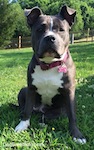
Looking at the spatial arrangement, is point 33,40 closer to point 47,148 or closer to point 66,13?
point 66,13

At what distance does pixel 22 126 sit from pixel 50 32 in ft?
3.65

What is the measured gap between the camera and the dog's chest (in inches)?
141

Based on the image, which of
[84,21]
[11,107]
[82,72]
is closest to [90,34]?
[84,21]

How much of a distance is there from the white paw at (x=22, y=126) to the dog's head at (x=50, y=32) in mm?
761

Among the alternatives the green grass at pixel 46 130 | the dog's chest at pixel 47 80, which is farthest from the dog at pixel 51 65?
the green grass at pixel 46 130

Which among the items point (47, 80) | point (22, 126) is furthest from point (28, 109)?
point (47, 80)

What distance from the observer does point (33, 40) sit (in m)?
3.55

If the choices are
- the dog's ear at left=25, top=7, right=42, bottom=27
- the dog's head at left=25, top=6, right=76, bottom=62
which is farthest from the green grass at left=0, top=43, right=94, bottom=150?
the dog's ear at left=25, top=7, right=42, bottom=27

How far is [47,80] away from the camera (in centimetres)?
358

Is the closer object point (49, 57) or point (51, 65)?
point (49, 57)

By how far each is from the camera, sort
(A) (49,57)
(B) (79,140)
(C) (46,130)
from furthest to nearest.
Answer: (C) (46,130) → (A) (49,57) → (B) (79,140)

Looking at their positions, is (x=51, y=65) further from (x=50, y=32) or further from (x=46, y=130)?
(x=46, y=130)

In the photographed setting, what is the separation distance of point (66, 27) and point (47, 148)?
130 cm

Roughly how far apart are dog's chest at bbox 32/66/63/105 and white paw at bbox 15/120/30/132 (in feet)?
1.33
